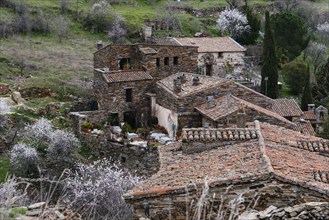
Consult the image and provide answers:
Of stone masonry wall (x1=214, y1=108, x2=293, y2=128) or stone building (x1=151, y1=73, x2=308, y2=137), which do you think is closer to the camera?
stone masonry wall (x1=214, y1=108, x2=293, y2=128)

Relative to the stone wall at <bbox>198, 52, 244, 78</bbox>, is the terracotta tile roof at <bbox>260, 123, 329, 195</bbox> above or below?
above

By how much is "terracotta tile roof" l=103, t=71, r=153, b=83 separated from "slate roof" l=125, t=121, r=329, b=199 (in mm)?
15524

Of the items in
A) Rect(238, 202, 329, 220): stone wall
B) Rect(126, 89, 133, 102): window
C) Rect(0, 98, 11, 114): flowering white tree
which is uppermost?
Rect(238, 202, 329, 220): stone wall

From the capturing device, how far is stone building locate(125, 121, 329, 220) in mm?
9875

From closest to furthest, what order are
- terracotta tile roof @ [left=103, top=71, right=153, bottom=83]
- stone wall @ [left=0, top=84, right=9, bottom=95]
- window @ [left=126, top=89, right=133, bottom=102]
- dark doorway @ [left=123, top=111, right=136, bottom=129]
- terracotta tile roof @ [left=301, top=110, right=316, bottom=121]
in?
1. terracotta tile roof @ [left=103, top=71, right=153, bottom=83]
2. window @ [left=126, top=89, right=133, bottom=102]
3. dark doorway @ [left=123, top=111, right=136, bottom=129]
4. stone wall @ [left=0, top=84, right=9, bottom=95]
5. terracotta tile roof @ [left=301, top=110, right=316, bottom=121]

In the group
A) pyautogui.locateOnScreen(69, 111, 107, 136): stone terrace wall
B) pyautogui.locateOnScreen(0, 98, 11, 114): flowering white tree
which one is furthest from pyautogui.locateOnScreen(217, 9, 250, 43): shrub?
pyautogui.locateOnScreen(0, 98, 11, 114): flowering white tree

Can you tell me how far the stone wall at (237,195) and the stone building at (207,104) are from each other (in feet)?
43.6

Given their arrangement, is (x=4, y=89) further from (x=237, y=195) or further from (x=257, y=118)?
(x=237, y=195)

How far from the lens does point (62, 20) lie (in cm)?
5281

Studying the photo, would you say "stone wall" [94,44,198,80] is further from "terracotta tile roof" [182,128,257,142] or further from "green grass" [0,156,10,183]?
"terracotta tile roof" [182,128,257,142]

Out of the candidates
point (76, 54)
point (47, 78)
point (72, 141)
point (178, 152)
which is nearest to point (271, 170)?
point (178, 152)

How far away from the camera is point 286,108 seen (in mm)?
34469

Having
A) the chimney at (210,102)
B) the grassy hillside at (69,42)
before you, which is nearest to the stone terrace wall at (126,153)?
the chimney at (210,102)

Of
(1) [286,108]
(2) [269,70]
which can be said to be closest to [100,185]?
(1) [286,108]
